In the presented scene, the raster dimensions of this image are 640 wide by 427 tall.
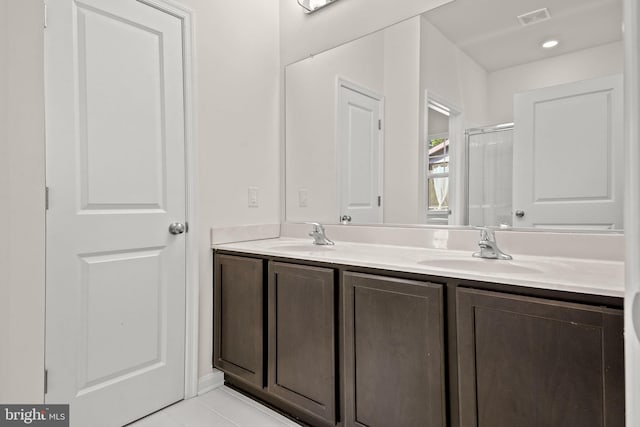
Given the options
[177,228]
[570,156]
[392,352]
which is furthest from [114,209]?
[570,156]

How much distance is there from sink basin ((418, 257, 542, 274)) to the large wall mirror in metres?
0.25

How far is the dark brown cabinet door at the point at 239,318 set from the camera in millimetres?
1816

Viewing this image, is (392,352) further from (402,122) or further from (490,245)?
(402,122)

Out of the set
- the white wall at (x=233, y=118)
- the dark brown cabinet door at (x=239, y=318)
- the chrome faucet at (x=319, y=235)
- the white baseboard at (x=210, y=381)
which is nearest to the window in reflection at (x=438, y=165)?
the chrome faucet at (x=319, y=235)

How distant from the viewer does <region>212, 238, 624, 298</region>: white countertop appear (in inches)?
40.1

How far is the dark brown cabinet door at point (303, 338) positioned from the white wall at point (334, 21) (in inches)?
56.2

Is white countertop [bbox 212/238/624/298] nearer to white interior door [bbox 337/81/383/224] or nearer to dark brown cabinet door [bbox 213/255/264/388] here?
dark brown cabinet door [bbox 213/255/264/388]

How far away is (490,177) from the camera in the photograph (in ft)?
5.49

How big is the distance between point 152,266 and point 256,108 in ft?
3.84

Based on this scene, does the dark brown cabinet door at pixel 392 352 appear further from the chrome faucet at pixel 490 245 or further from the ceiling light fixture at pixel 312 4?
the ceiling light fixture at pixel 312 4

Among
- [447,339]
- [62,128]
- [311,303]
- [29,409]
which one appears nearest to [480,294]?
[447,339]

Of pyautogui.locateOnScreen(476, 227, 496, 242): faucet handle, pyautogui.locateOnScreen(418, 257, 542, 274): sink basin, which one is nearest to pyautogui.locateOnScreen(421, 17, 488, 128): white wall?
pyautogui.locateOnScreen(476, 227, 496, 242): faucet handle

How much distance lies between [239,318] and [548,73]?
72.8 inches

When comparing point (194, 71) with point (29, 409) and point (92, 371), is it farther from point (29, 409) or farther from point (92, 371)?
point (29, 409)
